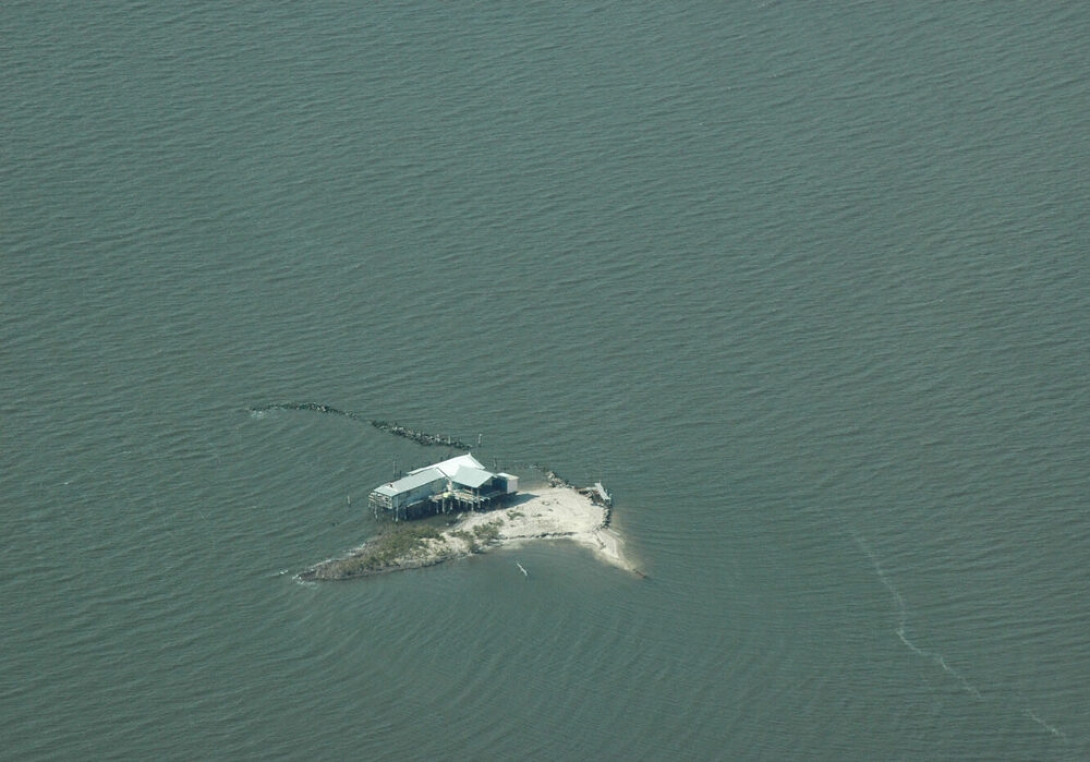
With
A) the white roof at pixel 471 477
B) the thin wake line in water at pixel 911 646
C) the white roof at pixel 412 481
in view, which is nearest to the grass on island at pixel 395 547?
the white roof at pixel 412 481

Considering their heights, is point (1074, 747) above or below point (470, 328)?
below

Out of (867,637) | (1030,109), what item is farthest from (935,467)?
(1030,109)

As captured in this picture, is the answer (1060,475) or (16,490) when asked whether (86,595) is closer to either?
(16,490)

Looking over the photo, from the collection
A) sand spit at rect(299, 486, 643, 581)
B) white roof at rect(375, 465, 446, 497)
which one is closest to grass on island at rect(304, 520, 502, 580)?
sand spit at rect(299, 486, 643, 581)

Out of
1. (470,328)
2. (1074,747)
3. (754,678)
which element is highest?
(470,328)

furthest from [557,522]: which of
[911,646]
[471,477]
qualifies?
[911,646]

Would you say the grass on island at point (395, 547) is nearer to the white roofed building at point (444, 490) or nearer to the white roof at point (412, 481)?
the white roofed building at point (444, 490)

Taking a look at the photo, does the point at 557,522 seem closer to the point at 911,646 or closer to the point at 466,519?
the point at 466,519
